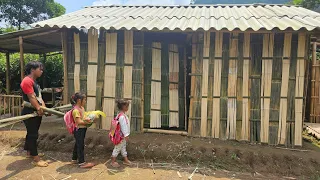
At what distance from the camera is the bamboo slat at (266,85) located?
496 cm

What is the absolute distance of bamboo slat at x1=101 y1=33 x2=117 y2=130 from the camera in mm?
5465

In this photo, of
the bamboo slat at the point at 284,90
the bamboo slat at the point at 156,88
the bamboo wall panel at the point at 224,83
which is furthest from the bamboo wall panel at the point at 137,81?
the bamboo slat at the point at 284,90

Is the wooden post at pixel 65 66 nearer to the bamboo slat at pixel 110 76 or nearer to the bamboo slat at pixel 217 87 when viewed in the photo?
the bamboo slat at pixel 110 76

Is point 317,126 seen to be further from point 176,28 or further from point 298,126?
point 176,28

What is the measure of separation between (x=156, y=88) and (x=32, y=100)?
2812 millimetres

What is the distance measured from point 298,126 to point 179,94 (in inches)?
111

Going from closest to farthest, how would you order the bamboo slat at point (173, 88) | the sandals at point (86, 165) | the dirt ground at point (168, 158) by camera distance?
the dirt ground at point (168, 158) < the sandals at point (86, 165) < the bamboo slat at point (173, 88)

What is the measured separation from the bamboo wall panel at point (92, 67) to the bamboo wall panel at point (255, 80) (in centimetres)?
364

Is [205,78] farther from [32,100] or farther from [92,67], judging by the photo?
[32,100]

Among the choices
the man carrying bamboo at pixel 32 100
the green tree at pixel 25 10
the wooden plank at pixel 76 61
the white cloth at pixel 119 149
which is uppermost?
→ the green tree at pixel 25 10

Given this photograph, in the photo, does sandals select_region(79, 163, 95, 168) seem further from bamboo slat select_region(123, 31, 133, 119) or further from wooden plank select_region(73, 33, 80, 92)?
wooden plank select_region(73, 33, 80, 92)

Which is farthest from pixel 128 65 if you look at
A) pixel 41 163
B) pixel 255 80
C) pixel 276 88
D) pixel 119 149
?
pixel 276 88

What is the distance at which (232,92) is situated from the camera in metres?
5.15

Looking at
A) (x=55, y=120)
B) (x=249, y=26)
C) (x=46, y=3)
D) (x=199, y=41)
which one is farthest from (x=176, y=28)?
(x=46, y=3)
